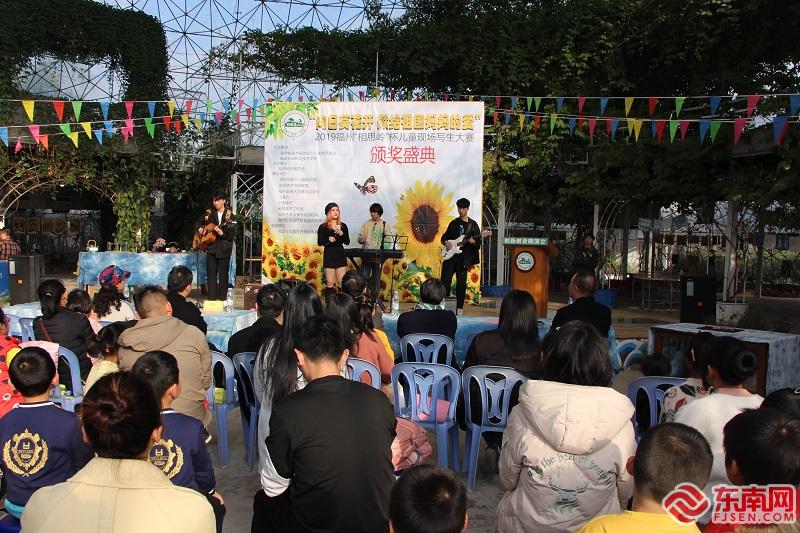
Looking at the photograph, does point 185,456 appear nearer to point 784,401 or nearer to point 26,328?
point 784,401

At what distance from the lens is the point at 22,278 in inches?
447

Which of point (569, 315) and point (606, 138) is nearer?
point (569, 315)

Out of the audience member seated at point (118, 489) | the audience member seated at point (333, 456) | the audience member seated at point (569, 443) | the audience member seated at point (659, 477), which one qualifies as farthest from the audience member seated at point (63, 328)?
the audience member seated at point (659, 477)

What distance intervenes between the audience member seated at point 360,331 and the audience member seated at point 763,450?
91.8 inches

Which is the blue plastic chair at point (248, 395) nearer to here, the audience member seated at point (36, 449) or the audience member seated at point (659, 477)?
the audience member seated at point (36, 449)

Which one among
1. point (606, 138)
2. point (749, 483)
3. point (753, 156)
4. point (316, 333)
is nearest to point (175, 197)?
point (606, 138)

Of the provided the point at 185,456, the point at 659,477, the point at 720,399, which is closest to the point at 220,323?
the point at 185,456

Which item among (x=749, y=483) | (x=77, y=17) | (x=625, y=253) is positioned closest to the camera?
(x=749, y=483)

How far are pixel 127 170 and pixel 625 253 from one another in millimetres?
11587

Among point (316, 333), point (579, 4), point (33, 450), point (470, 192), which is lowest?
point (33, 450)

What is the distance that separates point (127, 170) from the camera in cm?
1608

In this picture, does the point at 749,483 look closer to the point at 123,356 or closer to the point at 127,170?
the point at 123,356

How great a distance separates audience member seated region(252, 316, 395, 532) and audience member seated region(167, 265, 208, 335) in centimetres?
321

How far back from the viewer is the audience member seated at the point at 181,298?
5242 millimetres
